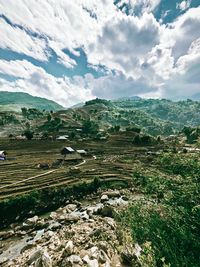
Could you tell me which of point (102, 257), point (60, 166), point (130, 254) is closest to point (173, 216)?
point (130, 254)

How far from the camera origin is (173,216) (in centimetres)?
2428

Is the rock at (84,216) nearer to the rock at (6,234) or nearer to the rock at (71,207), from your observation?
the rock at (71,207)

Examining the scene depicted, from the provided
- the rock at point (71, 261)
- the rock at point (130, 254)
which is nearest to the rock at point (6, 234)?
the rock at point (71, 261)

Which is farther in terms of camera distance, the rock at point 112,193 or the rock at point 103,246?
the rock at point 112,193

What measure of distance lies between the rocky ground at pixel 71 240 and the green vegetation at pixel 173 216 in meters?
5.74

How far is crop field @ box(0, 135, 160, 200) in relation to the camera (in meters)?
76.1

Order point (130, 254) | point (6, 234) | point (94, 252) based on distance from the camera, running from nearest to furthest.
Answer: point (130, 254) → point (94, 252) → point (6, 234)

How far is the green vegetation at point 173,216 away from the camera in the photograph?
2080 centimetres

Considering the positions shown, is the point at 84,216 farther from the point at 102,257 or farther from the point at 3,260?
the point at 102,257

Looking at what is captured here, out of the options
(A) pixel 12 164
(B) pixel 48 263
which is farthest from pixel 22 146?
(B) pixel 48 263

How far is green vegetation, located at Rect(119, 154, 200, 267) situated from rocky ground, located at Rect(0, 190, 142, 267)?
5741mm

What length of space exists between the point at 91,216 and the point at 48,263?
87.4ft

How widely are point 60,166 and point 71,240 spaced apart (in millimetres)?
60704

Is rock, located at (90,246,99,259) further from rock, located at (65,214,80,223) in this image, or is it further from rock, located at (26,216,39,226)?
rock, located at (26,216,39,226)
